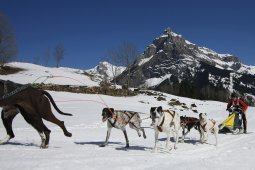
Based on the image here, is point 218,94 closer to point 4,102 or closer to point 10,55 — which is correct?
point 10,55

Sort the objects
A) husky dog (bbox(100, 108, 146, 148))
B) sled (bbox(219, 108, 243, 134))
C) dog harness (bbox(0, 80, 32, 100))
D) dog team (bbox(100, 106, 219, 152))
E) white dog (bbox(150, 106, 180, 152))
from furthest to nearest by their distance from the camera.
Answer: sled (bbox(219, 108, 243, 134))
husky dog (bbox(100, 108, 146, 148))
dog team (bbox(100, 106, 219, 152))
white dog (bbox(150, 106, 180, 152))
dog harness (bbox(0, 80, 32, 100))

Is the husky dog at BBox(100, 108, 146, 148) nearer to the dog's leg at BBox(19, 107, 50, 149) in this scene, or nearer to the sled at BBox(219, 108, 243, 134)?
the dog's leg at BBox(19, 107, 50, 149)

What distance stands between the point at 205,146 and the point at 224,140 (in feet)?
7.05

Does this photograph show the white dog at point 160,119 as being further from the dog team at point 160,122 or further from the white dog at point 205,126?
the white dog at point 205,126

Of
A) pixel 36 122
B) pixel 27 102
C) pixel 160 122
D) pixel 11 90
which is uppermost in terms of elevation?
pixel 11 90

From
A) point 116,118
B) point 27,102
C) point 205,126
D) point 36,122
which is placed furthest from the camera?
point 205,126

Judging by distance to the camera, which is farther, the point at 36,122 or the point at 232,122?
the point at 232,122

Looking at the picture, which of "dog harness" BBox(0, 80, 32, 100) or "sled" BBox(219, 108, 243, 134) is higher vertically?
"dog harness" BBox(0, 80, 32, 100)

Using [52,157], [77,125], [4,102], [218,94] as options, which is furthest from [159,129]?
[218,94]

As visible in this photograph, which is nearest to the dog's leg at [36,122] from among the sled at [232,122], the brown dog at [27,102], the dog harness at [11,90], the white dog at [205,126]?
the brown dog at [27,102]

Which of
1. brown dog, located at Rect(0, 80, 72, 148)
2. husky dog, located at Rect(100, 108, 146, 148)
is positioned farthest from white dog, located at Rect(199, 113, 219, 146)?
brown dog, located at Rect(0, 80, 72, 148)

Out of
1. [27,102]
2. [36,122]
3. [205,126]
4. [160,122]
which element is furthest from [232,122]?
[27,102]

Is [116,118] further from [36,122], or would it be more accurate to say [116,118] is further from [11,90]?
[11,90]

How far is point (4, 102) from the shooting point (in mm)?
10117
